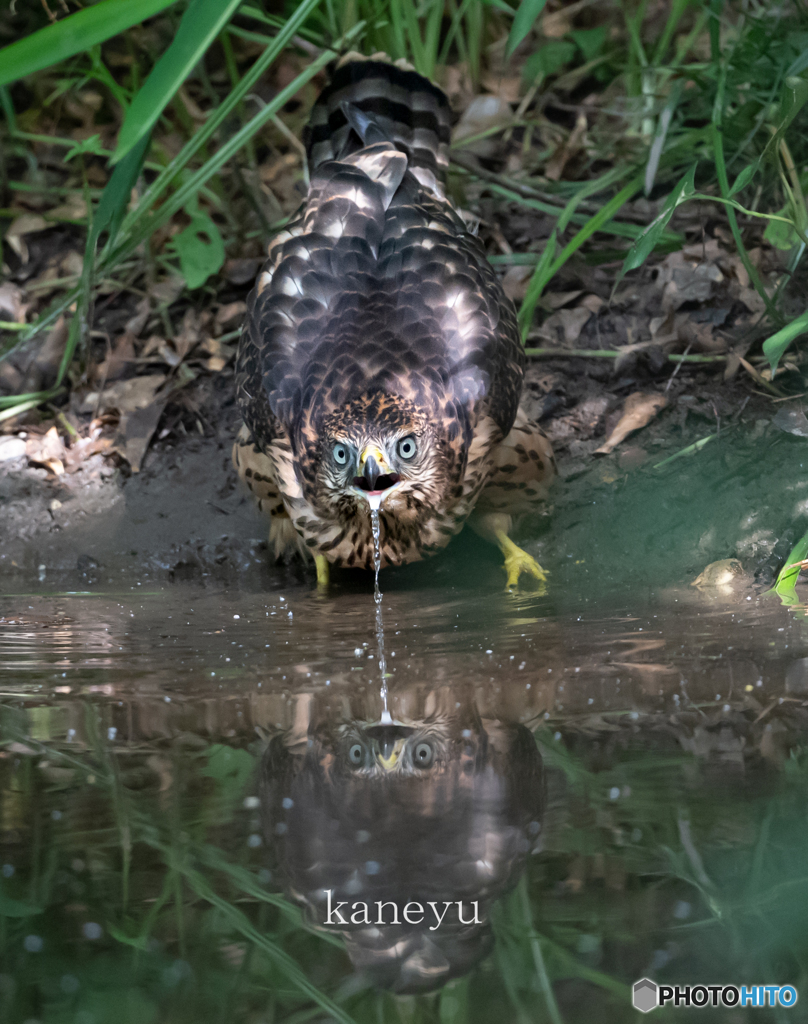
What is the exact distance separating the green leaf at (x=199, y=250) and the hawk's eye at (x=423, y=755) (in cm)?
323

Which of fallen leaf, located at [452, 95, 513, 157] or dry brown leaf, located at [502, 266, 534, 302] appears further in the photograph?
fallen leaf, located at [452, 95, 513, 157]

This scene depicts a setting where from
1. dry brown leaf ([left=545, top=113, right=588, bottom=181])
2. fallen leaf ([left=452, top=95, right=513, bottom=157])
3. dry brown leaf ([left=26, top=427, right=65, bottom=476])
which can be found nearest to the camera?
dry brown leaf ([left=26, top=427, right=65, bottom=476])

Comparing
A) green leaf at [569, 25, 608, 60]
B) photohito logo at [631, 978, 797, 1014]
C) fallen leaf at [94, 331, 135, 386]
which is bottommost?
photohito logo at [631, 978, 797, 1014]

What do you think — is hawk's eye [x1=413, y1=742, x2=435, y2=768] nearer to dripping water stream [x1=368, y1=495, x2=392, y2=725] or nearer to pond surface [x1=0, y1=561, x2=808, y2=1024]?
pond surface [x1=0, y1=561, x2=808, y2=1024]

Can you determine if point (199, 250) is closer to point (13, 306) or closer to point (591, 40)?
point (13, 306)

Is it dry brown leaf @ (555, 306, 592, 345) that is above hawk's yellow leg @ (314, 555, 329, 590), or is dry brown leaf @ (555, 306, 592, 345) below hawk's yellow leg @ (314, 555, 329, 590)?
above

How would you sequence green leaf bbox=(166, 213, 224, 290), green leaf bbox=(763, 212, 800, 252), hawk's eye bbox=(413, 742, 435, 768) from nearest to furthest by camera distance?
hawk's eye bbox=(413, 742, 435, 768) < green leaf bbox=(763, 212, 800, 252) < green leaf bbox=(166, 213, 224, 290)

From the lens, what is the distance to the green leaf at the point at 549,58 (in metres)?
5.35

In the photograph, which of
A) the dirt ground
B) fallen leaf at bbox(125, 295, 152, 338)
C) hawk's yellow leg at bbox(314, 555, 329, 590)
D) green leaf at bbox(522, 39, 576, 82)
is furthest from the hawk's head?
green leaf at bbox(522, 39, 576, 82)

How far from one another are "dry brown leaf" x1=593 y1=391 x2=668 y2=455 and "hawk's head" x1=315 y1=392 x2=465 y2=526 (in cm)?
102

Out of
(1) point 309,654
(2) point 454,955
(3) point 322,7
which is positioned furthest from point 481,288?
(2) point 454,955

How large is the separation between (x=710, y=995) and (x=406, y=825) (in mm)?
591

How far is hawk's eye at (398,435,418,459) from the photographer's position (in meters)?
3.15

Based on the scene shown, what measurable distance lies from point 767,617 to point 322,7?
374 centimetres
